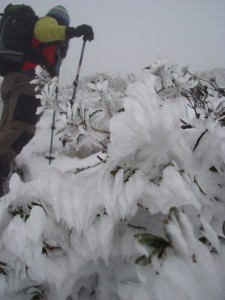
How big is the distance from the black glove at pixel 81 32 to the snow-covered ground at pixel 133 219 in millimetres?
3078

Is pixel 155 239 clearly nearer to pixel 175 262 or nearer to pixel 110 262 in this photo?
pixel 175 262

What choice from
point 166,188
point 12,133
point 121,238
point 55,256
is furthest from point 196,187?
point 12,133

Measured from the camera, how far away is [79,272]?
580 millimetres

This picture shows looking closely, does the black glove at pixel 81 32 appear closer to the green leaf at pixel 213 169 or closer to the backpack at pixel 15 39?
the backpack at pixel 15 39

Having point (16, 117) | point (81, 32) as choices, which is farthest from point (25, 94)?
point (81, 32)

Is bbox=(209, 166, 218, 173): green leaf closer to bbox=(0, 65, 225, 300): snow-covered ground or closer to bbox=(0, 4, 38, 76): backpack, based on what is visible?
bbox=(0, 65, 225, 300): snow-covered ground

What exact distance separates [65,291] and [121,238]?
0.17 meters

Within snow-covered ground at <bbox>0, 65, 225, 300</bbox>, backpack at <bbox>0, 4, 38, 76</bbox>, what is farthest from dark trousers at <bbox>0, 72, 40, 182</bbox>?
snow-covered ground at <bbox>0, 65, 225, 300</bbox>

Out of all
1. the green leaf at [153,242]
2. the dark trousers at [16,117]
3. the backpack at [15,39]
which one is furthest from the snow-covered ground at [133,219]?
the backpack at [15,39]

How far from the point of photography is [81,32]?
3572 mm

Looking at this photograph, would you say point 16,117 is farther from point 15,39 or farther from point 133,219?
point 133,219

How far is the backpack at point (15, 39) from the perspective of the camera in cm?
326

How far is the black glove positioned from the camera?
3293 mm

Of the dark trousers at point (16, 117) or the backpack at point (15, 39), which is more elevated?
the backpack at point (15, 39)
